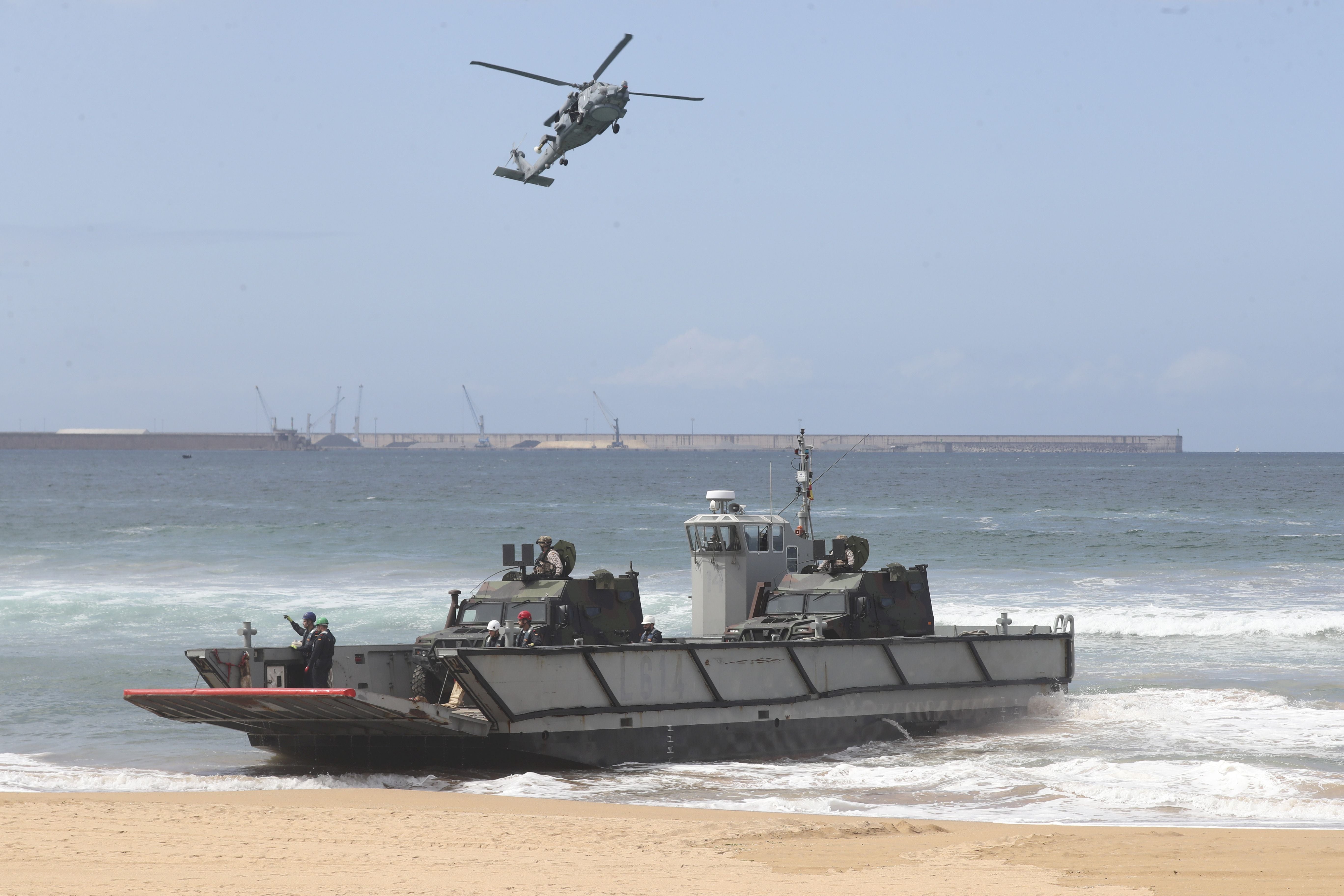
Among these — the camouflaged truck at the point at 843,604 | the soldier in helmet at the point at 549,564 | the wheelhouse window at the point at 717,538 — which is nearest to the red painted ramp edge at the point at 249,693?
the soldier in helmet at the point at 549,564

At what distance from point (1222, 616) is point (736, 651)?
1680 cm

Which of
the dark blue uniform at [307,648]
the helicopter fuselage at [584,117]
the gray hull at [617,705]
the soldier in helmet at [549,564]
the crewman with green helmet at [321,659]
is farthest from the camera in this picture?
the helicopter fuselage at [584,117]

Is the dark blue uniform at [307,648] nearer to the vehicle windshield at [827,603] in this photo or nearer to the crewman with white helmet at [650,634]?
the crewman with white helmet at [650,634]

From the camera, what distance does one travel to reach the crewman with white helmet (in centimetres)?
1673

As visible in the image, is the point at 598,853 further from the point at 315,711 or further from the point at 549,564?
the point at 549,564

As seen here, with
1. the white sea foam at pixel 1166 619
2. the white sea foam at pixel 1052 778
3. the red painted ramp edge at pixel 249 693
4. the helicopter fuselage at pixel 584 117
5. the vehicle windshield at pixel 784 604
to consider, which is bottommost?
the white sea foam at pixel 1052 778

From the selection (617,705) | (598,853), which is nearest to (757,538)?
(617,705)

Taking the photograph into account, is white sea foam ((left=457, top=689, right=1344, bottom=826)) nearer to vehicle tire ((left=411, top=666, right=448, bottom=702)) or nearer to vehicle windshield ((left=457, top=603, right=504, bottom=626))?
vehicle tire ((left=411, top=666, right=448, bottom=702))

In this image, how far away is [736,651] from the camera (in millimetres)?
16125

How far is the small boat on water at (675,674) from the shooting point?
48.1ft

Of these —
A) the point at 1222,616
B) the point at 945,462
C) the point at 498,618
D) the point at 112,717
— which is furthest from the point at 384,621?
the point at 945,462

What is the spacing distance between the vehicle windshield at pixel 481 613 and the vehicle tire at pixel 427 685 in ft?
2.97

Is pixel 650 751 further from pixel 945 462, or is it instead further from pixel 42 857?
pixel 945 462

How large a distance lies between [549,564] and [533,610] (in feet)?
3.26
